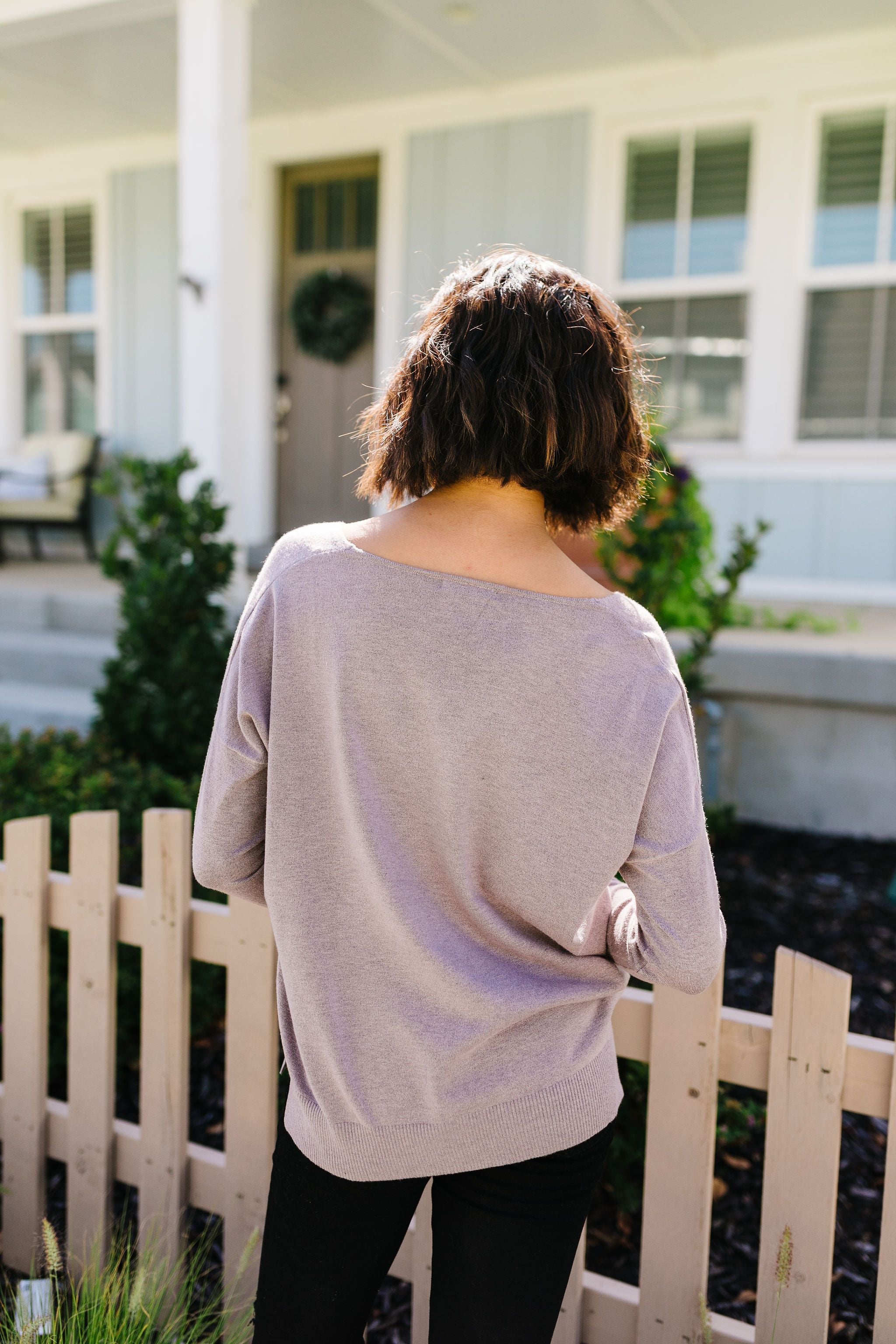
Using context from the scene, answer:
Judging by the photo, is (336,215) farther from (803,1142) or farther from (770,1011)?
(803,1142)

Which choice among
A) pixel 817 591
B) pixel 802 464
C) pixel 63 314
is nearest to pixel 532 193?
pixel 802 464

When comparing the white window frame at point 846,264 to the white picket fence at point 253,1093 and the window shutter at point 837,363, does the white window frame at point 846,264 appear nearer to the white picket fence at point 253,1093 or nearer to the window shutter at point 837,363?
the window shutter at point 837,363

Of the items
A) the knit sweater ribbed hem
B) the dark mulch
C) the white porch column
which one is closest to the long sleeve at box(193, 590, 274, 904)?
the knit sweater ribbed hem

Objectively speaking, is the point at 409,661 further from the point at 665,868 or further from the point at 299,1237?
the point at 299,1237

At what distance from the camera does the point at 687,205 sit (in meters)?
6.10

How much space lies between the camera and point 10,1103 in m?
2.00

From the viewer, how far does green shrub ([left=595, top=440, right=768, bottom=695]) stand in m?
3.71

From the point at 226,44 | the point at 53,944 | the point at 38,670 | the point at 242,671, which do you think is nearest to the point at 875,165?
the point at 226,44

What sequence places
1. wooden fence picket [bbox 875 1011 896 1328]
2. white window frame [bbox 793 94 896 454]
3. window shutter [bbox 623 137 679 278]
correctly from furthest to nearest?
window shutter [bbox 623 137 679 278], white window frame [bbox 793 94 896 454], wooden fence picket [bbox 875 1011 896 1328]

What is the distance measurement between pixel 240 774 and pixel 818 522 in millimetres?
5457

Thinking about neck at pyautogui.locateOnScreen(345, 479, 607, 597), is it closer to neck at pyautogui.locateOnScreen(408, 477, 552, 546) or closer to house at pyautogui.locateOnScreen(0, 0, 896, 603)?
neck at pyautogui.locateOnScreen(408, 477, 552, 546)

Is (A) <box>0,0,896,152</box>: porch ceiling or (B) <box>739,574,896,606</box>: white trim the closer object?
(A) <box>0,0,896,152</box>: porch ceiling

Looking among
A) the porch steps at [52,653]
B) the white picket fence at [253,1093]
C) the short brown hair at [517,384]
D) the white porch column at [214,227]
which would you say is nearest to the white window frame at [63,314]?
the porch steps at [52,653]

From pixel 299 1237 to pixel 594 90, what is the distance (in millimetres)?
6260
